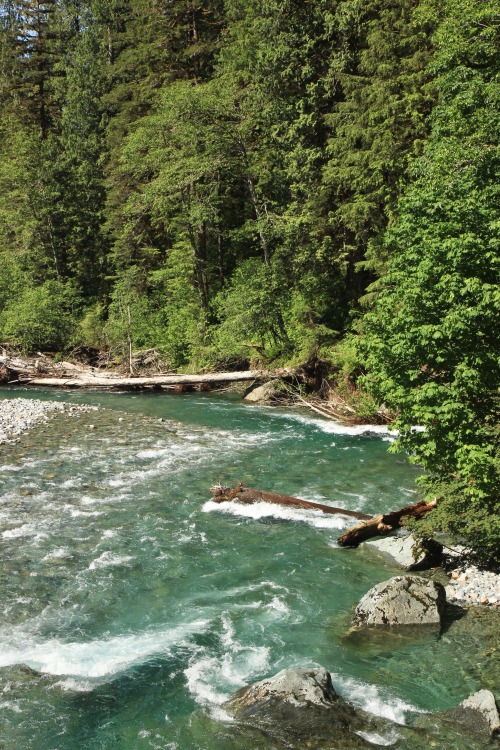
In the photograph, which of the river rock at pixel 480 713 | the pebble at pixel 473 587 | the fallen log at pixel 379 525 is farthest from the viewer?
the fallen log at pixel 379 525

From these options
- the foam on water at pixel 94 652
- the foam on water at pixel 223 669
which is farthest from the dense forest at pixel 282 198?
the foam on water at pixel 94 652

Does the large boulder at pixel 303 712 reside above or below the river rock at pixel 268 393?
below

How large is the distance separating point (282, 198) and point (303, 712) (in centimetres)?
2843

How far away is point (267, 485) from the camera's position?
1480 centimetres

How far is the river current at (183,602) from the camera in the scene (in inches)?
267

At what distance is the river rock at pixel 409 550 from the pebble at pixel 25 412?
1325 centimetres

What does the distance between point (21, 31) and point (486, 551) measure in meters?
73.0

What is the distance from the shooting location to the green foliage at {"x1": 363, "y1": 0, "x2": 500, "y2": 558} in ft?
29.2

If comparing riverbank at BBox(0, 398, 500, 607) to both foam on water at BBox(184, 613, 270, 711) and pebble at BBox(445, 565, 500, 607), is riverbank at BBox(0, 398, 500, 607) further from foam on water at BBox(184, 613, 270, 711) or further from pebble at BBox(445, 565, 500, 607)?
foam on water at BBox(184, 613, 270, 711)

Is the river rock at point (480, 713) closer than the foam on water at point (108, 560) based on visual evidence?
Yes

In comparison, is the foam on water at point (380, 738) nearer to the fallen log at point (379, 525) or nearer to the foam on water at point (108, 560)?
the fallen log at point (379, 525)

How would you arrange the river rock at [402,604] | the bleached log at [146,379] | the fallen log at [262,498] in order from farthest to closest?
the bleached log at [146,379] < the fallen log at [262,498] < the river rock at [402,604]

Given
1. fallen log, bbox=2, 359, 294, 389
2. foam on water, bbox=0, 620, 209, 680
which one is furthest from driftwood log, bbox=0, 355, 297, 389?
foam on water, bbox=0, 620, 209, 680

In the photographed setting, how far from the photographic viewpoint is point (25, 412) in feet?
76.8
